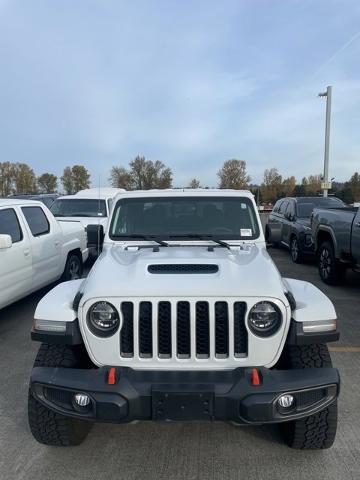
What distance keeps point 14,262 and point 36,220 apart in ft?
4.03

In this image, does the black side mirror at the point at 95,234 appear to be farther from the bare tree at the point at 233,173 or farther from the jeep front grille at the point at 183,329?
the bare tree at the point at 233,173

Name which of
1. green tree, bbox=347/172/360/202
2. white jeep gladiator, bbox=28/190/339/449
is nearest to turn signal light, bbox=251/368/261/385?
white jeep gladiator, bbox=28/190/339/449

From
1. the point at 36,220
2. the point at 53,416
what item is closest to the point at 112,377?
the point at 53,416

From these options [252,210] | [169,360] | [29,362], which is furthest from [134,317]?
[29,362]

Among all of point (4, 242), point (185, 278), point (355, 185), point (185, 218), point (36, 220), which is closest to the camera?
point (185, 278)

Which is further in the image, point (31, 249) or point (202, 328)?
point (31, 249)

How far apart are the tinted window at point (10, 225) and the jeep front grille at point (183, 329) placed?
3651 mm

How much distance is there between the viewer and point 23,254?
230 inches

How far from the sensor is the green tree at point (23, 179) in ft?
251

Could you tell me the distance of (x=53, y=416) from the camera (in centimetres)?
287

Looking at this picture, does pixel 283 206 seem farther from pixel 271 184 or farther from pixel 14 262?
pixel 271 184

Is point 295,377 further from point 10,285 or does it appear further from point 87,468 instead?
point 10,285

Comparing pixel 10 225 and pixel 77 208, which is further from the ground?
pixel 10 225

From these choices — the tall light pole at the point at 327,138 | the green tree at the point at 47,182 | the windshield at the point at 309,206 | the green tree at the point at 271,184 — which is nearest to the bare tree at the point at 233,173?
the green tree at the point at 271,184
